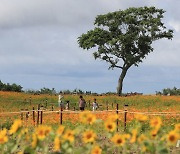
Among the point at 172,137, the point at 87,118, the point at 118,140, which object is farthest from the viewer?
the point at 87,118

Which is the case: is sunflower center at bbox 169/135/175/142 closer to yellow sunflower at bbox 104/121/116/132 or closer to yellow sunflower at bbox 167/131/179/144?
yellow sunflower at bbox 167/131/179/144

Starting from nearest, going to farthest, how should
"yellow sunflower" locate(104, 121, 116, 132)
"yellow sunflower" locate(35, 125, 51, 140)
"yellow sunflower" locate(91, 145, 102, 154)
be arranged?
1. "yellow sunflower" locate(91, 145, 102, 154)
2. "yellow sunflower" locate(35, 125, 51, 140)
3. "yellow sunflower" locate(104, 121, 116, 132)

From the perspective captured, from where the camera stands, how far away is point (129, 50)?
54750 millimetres

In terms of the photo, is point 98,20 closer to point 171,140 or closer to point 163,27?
point 163,27

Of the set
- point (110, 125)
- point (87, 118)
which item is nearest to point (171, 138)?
point (110, 125)

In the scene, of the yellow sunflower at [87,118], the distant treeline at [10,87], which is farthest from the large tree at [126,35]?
the yellow sunflower at [87,118]

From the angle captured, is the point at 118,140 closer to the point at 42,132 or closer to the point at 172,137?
the point at 172,137

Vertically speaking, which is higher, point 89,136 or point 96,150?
point 89,136

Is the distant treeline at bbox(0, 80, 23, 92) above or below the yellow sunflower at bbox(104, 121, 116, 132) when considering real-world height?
above

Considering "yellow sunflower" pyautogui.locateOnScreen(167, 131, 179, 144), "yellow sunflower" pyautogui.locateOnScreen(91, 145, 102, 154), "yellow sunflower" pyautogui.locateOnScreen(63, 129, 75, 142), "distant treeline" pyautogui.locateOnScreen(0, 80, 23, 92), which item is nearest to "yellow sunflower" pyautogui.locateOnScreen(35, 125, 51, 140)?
"yellow sunflower" pyautogui.locateOnScreen(63, 129, 75, 142)

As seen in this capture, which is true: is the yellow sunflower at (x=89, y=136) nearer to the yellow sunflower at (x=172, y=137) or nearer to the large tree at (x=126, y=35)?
the yellow sunflower at (x=172, y=137)

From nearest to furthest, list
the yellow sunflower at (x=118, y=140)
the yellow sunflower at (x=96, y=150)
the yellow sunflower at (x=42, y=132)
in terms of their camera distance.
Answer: the yellow sunflower at (x=96, y=150)
the yellow sunflower at (x=118, y=140)
the yellow sunflower at (x=42, y=132)

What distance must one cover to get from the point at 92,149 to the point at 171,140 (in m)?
0.89

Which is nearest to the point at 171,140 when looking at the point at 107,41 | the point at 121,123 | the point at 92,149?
the point at 92,149
